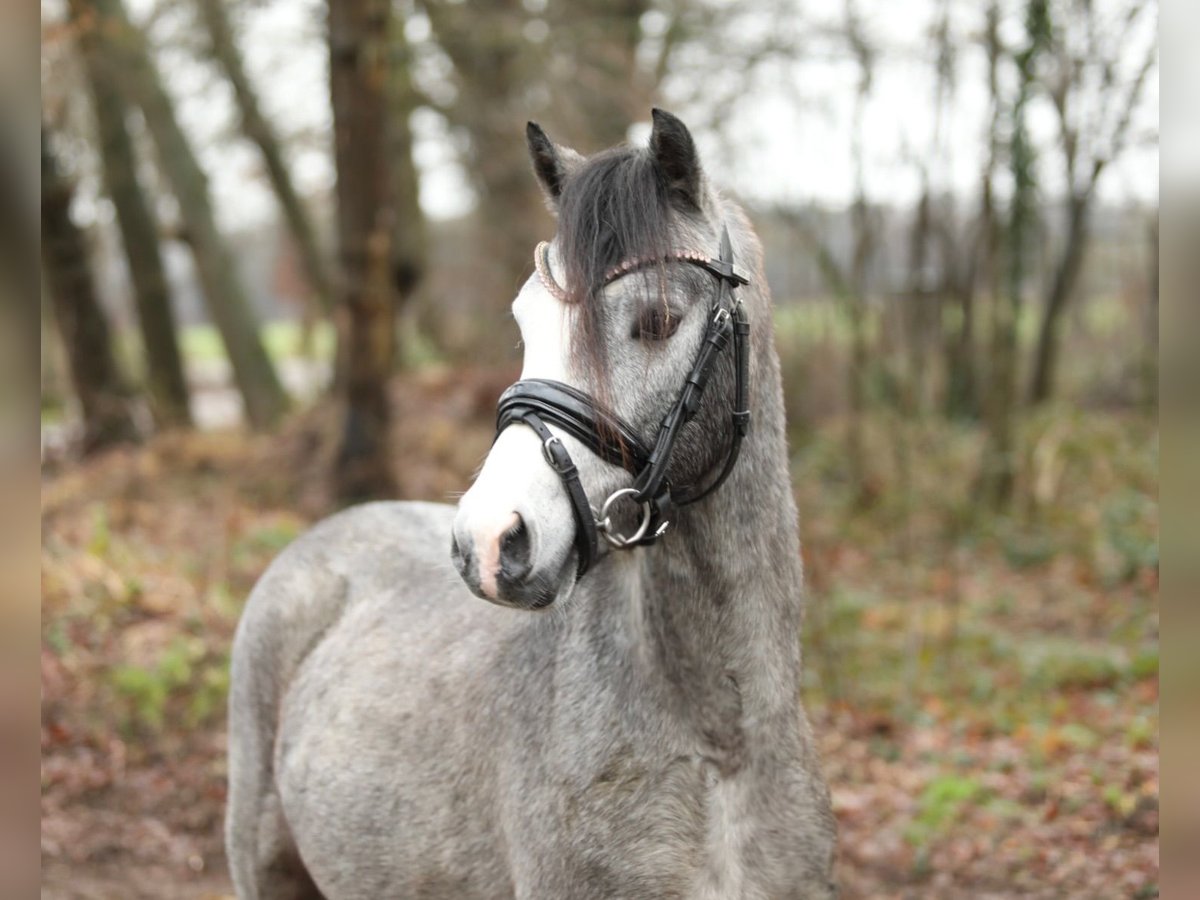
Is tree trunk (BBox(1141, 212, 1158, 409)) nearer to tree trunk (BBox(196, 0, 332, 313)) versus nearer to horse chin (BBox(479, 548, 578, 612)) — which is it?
tree trunk (BBox(196, 0, 332, 313))

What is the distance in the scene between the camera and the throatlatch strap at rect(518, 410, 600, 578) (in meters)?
2.37

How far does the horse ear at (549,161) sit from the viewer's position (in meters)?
2.96

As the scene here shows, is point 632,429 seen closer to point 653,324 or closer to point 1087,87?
point 653,324

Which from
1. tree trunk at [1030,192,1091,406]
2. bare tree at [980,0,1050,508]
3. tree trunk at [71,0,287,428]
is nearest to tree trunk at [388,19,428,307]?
tree trunk at [71,0,287,428]

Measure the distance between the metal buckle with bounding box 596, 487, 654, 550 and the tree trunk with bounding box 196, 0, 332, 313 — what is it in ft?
34.0

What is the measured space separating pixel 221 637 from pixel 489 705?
5369 millimetres

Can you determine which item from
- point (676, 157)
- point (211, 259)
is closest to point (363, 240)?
point (211, 259)

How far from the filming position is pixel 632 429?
252 cm

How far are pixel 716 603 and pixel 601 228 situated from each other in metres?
1.01

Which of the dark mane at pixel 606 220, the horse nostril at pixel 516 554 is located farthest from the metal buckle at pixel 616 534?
the dark mane at pixel 606 220

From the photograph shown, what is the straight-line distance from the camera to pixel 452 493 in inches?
115

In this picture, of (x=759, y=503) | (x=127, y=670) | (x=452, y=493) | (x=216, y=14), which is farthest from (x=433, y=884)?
Answer: (x=216, y=14)

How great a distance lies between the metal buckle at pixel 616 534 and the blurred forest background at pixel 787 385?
825 millimetres
